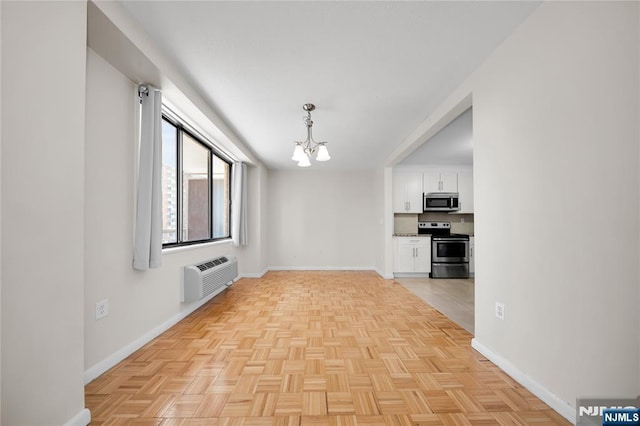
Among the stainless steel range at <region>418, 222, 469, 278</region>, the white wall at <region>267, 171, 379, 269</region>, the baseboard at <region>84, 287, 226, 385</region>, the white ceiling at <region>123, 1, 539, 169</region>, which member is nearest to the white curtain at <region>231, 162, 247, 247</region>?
the white wall at <region>267, 171, 379, 269</region>

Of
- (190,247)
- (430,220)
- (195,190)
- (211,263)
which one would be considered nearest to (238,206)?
(195,190)

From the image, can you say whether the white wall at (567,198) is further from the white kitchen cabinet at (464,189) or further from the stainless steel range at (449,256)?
the white kitchen cabinet at (464,189)

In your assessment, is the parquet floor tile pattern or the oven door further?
the oven door

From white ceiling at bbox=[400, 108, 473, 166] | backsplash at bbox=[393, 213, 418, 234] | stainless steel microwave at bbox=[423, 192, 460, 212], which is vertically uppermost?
white ceiling at bbox=[400, 108, 473, 166]

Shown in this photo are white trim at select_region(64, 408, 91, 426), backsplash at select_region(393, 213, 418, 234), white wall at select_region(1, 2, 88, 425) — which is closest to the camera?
white wall at select_region(1, 2, 88, 425)

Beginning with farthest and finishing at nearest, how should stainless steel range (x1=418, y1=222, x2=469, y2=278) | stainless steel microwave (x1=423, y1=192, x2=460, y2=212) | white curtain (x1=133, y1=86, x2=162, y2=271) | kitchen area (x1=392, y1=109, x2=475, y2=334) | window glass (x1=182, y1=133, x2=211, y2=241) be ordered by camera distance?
stainless steel microwave (x1=423, y1=192, x2=460, y2=212) → stainless steel range (x1=418, y1=222, x2=469, y2=278) → kitchen area (x1=392, y1=109, x2=475, y2=334) → window glass (x1=182, y1=133, x2=211, y2=241) → white curtain (x1=133, y1=86, x2=162, y2=271)

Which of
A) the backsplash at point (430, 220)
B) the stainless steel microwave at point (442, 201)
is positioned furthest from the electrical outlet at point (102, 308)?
the stainless steel microwave at point (442, 201)

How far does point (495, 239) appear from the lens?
87.2 inches

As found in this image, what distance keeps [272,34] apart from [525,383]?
275 cm

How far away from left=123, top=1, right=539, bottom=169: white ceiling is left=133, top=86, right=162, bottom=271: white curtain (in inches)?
16.7

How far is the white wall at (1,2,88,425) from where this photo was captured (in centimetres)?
116

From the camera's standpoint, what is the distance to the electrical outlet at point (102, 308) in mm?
2031

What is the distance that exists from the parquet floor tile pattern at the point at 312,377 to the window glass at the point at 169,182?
100cm

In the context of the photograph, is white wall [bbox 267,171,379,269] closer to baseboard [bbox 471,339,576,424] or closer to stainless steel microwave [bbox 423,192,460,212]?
stainless steel microwave [bbox 423,192,460,212]
